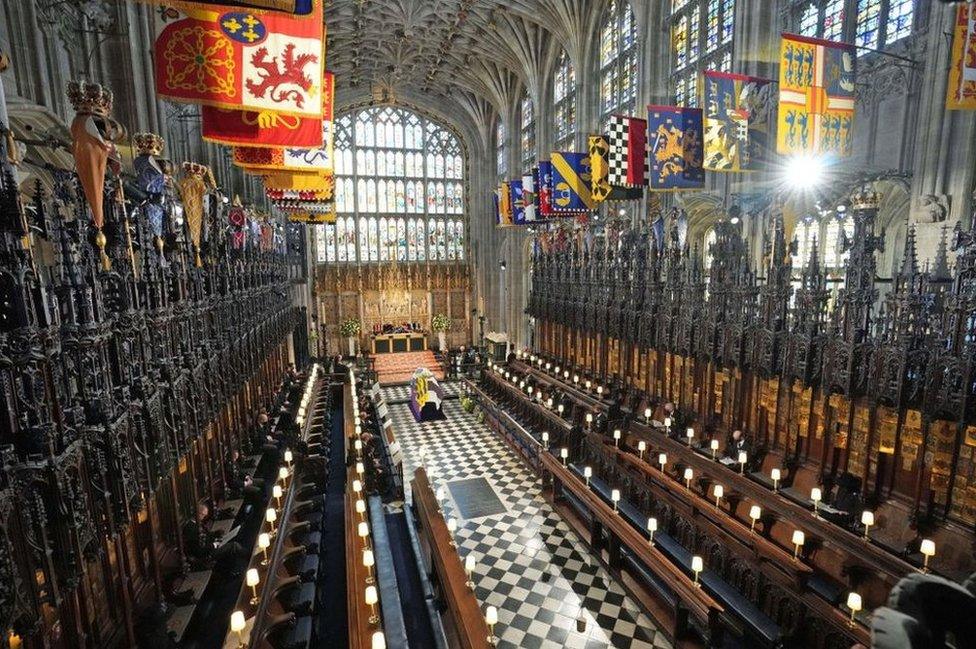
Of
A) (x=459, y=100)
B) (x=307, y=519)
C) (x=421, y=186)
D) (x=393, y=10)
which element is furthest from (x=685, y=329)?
(x=459, y=100)

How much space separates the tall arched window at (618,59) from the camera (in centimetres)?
1750

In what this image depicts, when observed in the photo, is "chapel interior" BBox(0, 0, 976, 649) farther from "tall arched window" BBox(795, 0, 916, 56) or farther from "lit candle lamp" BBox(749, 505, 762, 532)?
"lit candle lamp" BBox(749, 505, 762, 532)

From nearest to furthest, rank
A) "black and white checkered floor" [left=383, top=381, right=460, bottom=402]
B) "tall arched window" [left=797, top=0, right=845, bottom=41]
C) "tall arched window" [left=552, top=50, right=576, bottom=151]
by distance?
"tall arched window" [left=797, top=0, right=845, bottom=41] → "black and white checkered floor" [left=383, top=381, right=460, bottom=402] → "tall arched window" [left=552, top=50, right=576, bottom=151]

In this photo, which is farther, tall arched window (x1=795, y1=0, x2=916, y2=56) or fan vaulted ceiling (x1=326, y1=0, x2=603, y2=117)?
fan vaulted ceiling (x1=326, y1=0, x2=603, y2=117)

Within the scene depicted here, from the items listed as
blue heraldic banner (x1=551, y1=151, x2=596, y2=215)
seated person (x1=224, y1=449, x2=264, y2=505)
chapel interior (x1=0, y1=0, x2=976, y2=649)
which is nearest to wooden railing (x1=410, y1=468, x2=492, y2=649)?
chapel interior (x1=0, y1=0, x2=976, y2=649)

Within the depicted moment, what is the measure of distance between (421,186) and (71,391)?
1124 inches

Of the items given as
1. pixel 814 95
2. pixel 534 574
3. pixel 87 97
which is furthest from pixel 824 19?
pixel 87 97

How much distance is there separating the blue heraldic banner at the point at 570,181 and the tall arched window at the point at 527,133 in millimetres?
13250

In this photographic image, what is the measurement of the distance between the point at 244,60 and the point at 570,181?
33.9 feet

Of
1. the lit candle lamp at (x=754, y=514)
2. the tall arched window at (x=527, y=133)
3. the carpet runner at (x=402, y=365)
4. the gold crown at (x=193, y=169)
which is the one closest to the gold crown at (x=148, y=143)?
the gold crown at (x=193, y=169)

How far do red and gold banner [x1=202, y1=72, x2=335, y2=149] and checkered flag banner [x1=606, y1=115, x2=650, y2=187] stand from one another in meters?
A: 8.44

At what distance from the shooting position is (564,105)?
2308 centimetres

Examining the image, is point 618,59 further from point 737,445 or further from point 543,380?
point 737,445

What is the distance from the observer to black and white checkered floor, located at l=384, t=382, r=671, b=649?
6.80 m
